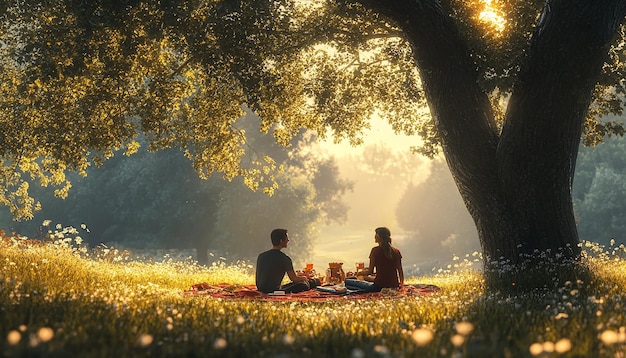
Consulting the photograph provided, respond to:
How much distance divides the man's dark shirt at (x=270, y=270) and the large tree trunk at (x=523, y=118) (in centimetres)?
420

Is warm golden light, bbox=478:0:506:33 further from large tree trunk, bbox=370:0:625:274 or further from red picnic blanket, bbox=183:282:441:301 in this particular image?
red picnic blanket, bbox=183:282:441:301

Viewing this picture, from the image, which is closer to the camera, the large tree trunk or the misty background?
the large tree trunk

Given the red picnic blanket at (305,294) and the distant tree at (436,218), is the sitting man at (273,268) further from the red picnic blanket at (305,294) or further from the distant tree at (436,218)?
the distant tree at (436,218)

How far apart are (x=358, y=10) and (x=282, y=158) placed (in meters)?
47.2

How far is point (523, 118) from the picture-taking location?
1255 cm

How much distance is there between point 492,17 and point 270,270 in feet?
24.9

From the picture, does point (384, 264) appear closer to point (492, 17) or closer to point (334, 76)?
point (492, 17)

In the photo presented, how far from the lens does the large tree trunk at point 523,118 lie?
11930mm

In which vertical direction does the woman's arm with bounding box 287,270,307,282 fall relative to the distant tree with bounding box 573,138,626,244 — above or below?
below

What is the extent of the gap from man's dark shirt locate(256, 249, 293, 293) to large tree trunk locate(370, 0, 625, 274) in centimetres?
420

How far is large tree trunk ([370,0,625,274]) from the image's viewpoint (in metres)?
11.9

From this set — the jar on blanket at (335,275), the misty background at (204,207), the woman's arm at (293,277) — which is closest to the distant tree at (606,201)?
the misty background at (204,207)

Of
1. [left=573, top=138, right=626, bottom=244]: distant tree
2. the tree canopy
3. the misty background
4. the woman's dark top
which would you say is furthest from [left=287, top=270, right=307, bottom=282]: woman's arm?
[left=573, top=138, right=626, bottom=244]: distant tree

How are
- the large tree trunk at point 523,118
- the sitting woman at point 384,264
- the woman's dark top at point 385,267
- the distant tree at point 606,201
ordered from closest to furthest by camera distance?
the large tree trunk at point 523,118 → the sitting woman at point 384,264 → the woman's dark top at point 385,267 → the distant tree at point 606,201
